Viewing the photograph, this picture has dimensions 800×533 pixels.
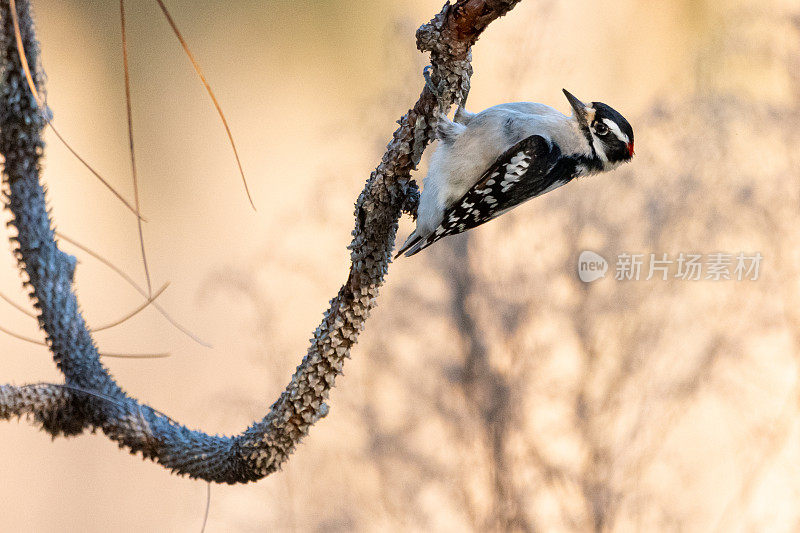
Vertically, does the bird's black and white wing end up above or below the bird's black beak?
below

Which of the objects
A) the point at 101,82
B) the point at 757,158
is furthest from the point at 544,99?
the point at 101,82

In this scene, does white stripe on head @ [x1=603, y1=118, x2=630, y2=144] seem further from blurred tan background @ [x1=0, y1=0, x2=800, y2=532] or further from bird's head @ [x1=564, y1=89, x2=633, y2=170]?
blurred tan background @ [x1=0, y1=0, x2=800, y2=532]

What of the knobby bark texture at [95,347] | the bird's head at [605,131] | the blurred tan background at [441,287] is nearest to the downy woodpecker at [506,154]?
the bird's head at [605,131]

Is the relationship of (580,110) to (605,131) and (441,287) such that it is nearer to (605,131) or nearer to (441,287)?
(605,131)

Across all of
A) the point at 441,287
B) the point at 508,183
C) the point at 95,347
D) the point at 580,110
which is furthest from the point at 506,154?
the point at 441,287

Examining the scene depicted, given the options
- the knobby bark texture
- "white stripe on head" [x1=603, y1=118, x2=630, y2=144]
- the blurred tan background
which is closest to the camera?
the knobby bark texture

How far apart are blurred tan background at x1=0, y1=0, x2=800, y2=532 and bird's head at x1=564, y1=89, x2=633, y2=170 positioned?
1032 millimetres

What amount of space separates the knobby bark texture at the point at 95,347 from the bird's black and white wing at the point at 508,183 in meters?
0.33

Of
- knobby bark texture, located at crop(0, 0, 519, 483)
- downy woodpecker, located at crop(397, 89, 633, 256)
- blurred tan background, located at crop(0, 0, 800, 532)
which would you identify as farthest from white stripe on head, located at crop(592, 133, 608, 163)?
blurred tan background, located at crop(0, 0, 800, 532)

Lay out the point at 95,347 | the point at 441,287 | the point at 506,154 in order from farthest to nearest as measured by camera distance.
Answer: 1. the point at 441,287
2. the point at 506,154
3. the point at 95,347

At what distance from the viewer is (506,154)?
1.11m

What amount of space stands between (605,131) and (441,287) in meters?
1.21

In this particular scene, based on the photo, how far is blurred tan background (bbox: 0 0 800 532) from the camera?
205 centimetres

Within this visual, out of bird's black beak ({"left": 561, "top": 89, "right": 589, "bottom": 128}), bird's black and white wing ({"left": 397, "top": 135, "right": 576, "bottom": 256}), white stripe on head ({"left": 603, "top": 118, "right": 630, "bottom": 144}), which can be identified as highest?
bird's black beak ({"left": 561, "top": 89, "right": 589, "bottom": 128})
